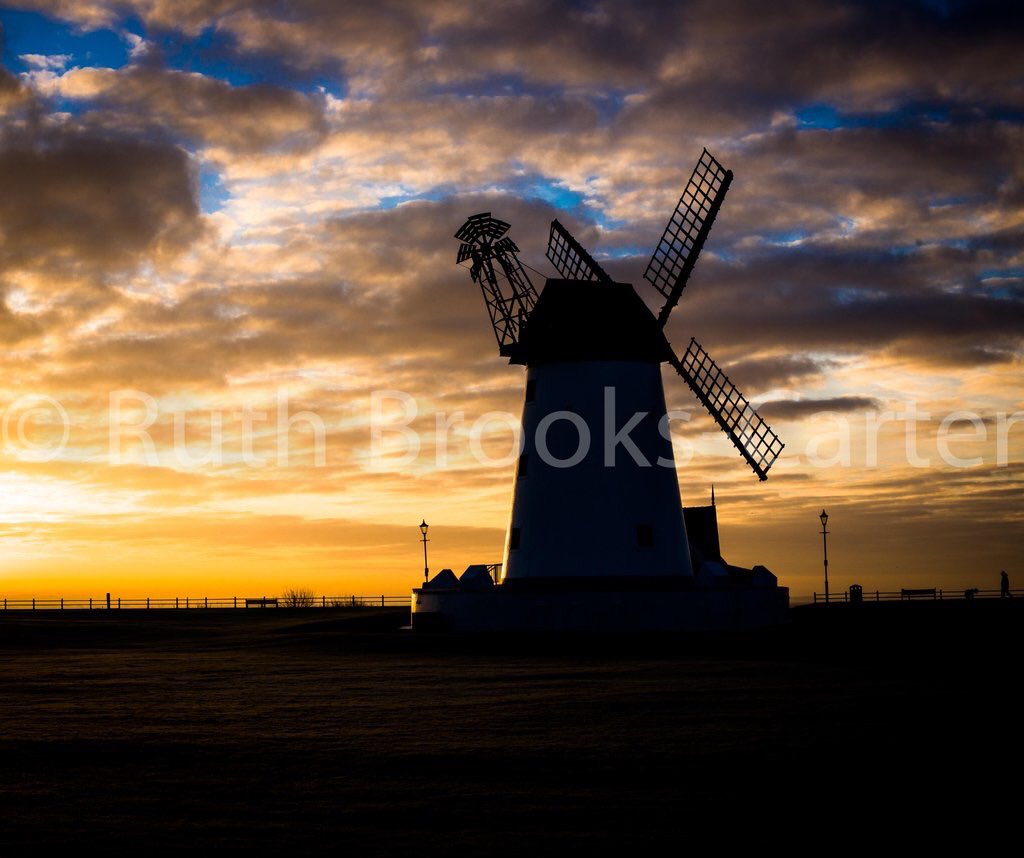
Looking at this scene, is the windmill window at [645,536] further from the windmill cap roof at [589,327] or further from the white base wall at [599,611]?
the windmill cap roof at [589,327]

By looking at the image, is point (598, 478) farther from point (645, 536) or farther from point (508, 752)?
point (508, 752)

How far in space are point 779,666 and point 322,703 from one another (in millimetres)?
10708

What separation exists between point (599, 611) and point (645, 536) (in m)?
2.62

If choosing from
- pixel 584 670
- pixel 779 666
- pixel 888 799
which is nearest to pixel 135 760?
pixel 888 799

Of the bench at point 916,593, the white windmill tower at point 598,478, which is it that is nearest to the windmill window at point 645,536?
the white windmill tower at point 598,478

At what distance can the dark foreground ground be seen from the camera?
10.3 metres

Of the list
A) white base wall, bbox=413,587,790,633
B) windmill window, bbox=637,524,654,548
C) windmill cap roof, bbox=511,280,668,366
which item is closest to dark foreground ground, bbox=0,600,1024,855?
white base wall, bbox=413,587,790,633

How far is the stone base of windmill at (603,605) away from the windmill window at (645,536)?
1065mm

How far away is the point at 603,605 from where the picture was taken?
113 ft

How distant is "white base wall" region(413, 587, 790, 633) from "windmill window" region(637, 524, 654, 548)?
1467 mm

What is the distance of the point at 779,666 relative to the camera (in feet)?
83.0

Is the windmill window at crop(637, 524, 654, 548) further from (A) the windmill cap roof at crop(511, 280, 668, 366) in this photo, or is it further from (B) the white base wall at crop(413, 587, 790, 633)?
(A) the windmill cap roof at crop(511, 280, 668, 366)

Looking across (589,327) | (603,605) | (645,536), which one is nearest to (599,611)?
(603,605)

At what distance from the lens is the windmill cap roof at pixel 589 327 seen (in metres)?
35.7
